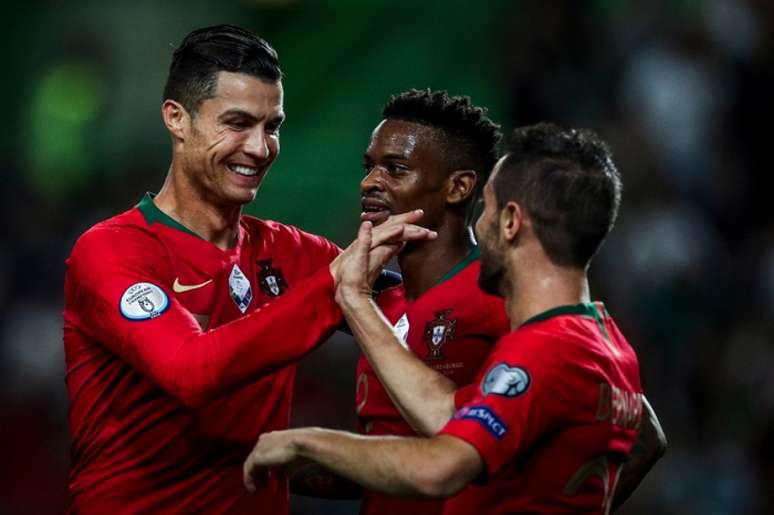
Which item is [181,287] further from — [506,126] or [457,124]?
[506,126]

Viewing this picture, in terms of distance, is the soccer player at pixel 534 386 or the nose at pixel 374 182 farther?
the nose at pixel 374 182

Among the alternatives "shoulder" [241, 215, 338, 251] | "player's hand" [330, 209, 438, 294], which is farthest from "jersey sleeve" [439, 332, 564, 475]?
"shoulder" [241, 215, 338, 251]

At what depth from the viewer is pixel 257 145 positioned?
4809 mm

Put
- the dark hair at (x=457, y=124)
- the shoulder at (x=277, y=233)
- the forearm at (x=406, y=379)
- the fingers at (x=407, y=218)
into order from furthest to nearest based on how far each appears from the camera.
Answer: the shoulder at (x=277, y=233)
the dark hair at (x=457, y=124)
the fingers at (x=407, y=218)
the forearm at (x=406, y=379)

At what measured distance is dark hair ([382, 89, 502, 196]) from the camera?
16.4 ft

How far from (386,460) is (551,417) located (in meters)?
0.48

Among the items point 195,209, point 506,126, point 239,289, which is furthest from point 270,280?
point 506,126

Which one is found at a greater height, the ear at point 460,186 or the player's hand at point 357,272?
the ear at point 460,186

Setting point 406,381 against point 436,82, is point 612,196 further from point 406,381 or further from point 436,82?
point 436,82

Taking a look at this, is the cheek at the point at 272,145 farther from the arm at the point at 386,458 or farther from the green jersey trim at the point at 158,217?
the arm at the point at 386,458

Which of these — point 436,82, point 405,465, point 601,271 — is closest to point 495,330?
point 405,465

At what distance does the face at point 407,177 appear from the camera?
4.91 meters

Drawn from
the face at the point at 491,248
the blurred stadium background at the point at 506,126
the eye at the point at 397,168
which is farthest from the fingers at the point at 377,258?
the blurred stadium background at the point at 506,126

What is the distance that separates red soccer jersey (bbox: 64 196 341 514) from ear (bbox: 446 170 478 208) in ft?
2.25
